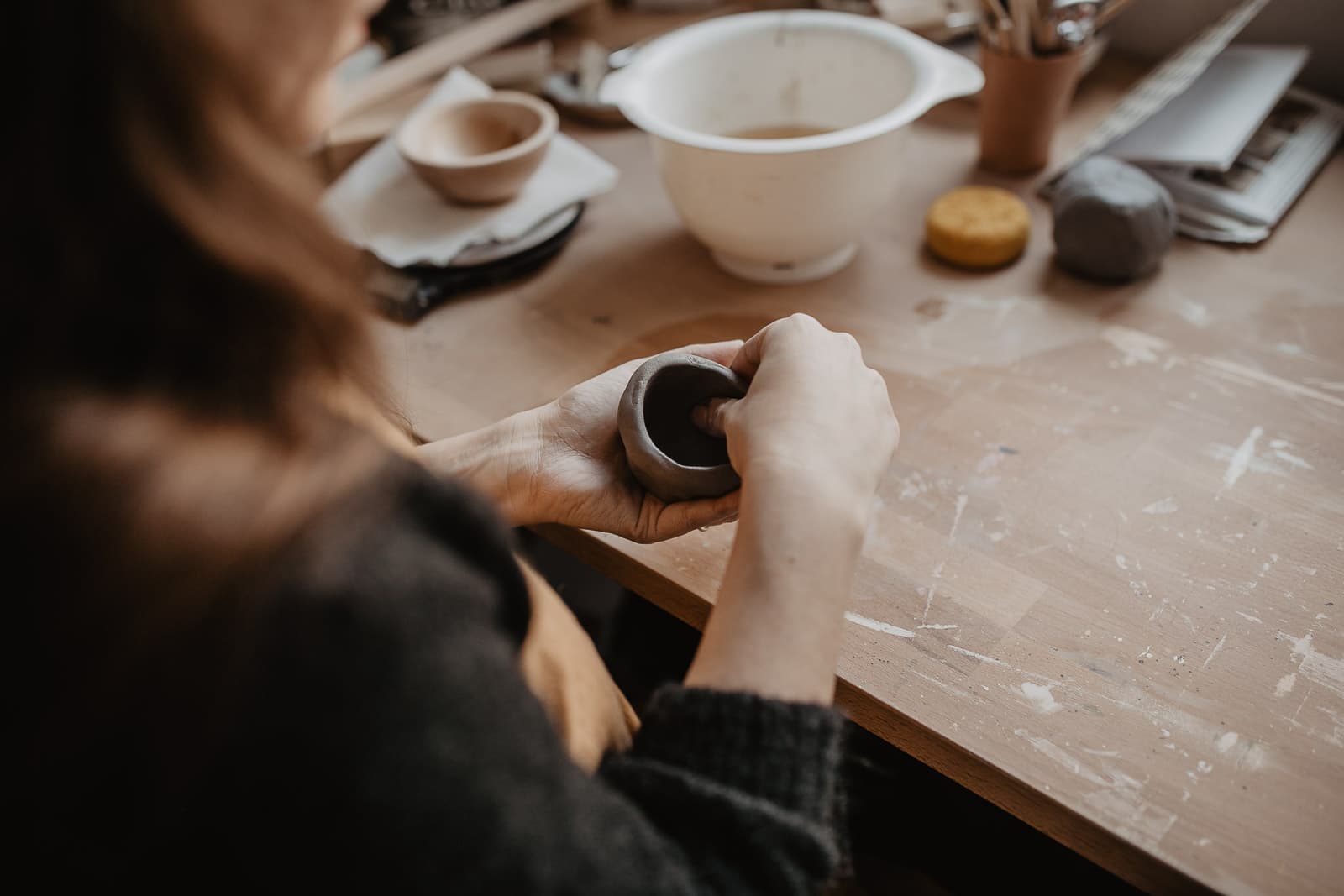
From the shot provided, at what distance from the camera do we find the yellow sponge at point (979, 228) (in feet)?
3.22

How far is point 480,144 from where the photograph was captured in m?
1.12

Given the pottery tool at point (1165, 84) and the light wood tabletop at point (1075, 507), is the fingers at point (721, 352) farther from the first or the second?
the pottery tool at point (1165, 84)

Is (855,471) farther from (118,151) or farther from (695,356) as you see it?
(118,151)

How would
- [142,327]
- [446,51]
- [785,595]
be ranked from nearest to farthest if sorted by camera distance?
[142,327]
[785,595]
[446,51]

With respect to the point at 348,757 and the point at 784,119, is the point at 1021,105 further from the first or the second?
the point at 348,757

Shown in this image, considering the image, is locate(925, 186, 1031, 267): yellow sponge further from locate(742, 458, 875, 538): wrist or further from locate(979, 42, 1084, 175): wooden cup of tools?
locate(742, 458, 875, 538): wrist

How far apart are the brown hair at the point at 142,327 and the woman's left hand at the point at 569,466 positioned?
0.35m

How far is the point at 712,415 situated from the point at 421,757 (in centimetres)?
39

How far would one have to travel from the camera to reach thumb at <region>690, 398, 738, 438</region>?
70cm

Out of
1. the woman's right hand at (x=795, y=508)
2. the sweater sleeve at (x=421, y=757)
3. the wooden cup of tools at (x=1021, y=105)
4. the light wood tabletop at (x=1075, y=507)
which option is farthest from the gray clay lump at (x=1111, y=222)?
the sweater sleeve at (x=421, y=757)

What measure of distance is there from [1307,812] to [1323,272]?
1.99ft

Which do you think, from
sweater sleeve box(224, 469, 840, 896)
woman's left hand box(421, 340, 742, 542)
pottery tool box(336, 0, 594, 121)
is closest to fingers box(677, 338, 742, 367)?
woman's left hand box(421, 340, 742, 542)

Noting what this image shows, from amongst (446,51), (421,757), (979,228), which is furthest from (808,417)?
(446,51)

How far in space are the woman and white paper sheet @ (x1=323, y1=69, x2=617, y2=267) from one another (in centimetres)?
60
